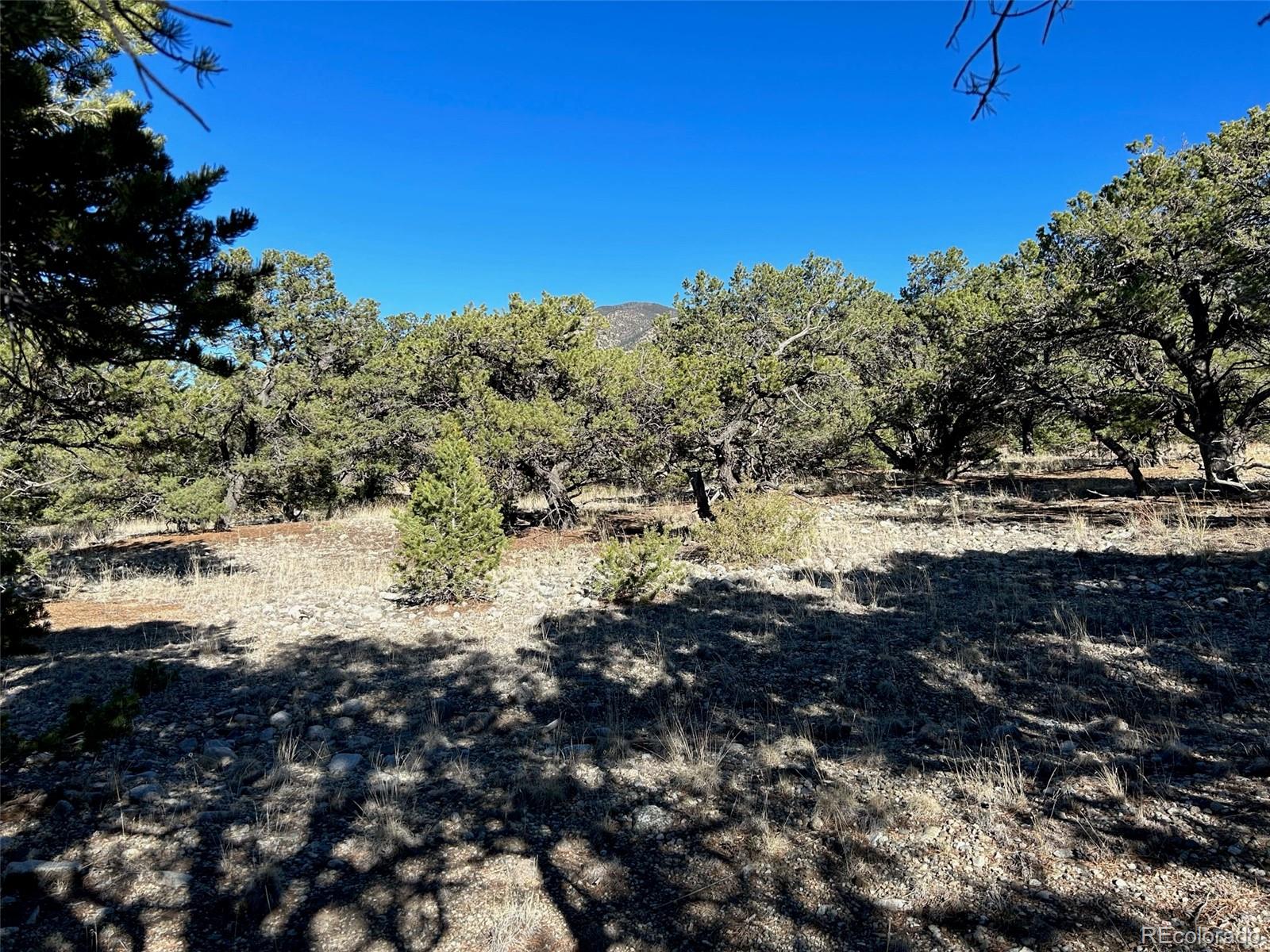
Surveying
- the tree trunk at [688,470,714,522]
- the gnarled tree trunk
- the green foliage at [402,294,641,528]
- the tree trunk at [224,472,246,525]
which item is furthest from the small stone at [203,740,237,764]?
the tree trunk at [224,472,246,525]

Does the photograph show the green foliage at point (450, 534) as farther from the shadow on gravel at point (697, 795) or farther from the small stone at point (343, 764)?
the small stone at point (343, 764)

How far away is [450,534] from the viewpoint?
29.1 feet

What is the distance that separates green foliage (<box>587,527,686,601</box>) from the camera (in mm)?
8781

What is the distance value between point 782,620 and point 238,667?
19.5ft

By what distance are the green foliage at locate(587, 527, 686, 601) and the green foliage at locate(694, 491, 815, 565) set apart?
1.96 m

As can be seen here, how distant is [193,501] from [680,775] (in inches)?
662

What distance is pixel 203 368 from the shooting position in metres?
4.49

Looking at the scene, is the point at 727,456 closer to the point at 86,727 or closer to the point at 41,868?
the point at 86,727

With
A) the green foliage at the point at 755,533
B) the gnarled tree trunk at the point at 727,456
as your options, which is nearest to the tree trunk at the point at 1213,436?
the green foliage at the point at 755,533

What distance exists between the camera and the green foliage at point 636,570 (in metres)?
8.78

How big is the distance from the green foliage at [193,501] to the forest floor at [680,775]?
28.1ft

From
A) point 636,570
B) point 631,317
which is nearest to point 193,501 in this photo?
point 636,570

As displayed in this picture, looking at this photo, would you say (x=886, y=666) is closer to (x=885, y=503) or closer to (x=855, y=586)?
(x=855, y=586)

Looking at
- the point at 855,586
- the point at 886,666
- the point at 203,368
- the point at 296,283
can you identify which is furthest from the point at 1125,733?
the point at 296,283
